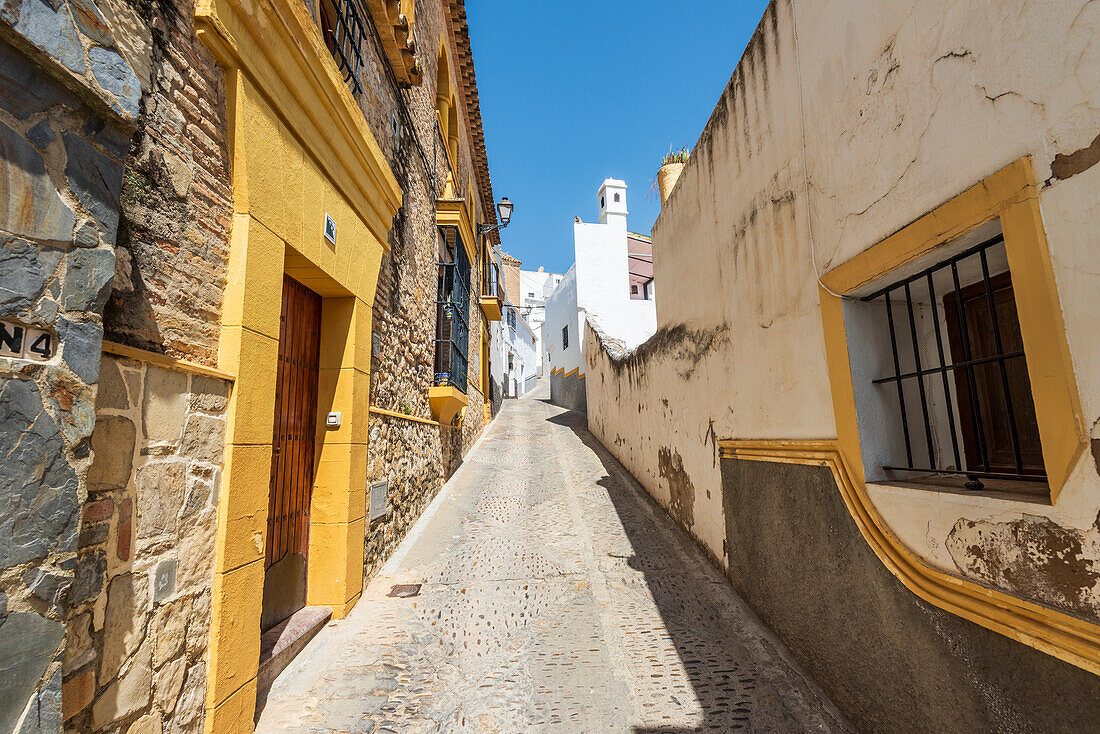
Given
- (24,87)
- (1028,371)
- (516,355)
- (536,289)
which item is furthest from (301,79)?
(536,289)

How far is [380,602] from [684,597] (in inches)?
94.3

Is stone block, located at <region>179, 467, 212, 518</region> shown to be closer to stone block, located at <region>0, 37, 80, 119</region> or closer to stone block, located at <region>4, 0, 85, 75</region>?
stone block, located at <region>0, 37, 80, 119</region>

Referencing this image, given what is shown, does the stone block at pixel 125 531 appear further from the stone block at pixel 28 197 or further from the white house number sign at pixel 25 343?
the stone block at pixel 28 197

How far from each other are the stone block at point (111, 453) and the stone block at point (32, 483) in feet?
0.67

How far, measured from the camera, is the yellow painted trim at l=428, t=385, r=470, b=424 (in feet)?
21.0

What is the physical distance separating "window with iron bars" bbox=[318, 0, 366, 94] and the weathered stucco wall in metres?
2.98

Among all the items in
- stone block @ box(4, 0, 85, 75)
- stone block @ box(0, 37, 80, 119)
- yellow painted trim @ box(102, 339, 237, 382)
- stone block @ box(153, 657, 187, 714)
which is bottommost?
stone block @ box(153, 657, 187, 714)

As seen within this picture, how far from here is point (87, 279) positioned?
1532 mm

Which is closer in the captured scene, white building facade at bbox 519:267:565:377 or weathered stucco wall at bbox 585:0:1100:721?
weathered stucco wall at bbox 585:0:1100:721

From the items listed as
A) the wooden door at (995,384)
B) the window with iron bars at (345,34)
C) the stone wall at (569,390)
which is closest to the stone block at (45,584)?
the wooden door at (995,384)

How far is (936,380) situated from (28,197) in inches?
147

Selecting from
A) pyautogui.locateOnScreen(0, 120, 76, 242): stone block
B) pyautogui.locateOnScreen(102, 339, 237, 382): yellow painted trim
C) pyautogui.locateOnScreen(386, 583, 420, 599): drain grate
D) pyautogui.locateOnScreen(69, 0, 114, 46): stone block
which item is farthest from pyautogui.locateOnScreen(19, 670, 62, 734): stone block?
pyautogui.locateOnScreen(386, 583, 420, 599): drain grate

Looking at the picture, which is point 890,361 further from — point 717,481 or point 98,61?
point 98,61

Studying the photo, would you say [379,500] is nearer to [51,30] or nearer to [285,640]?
[285,640]
